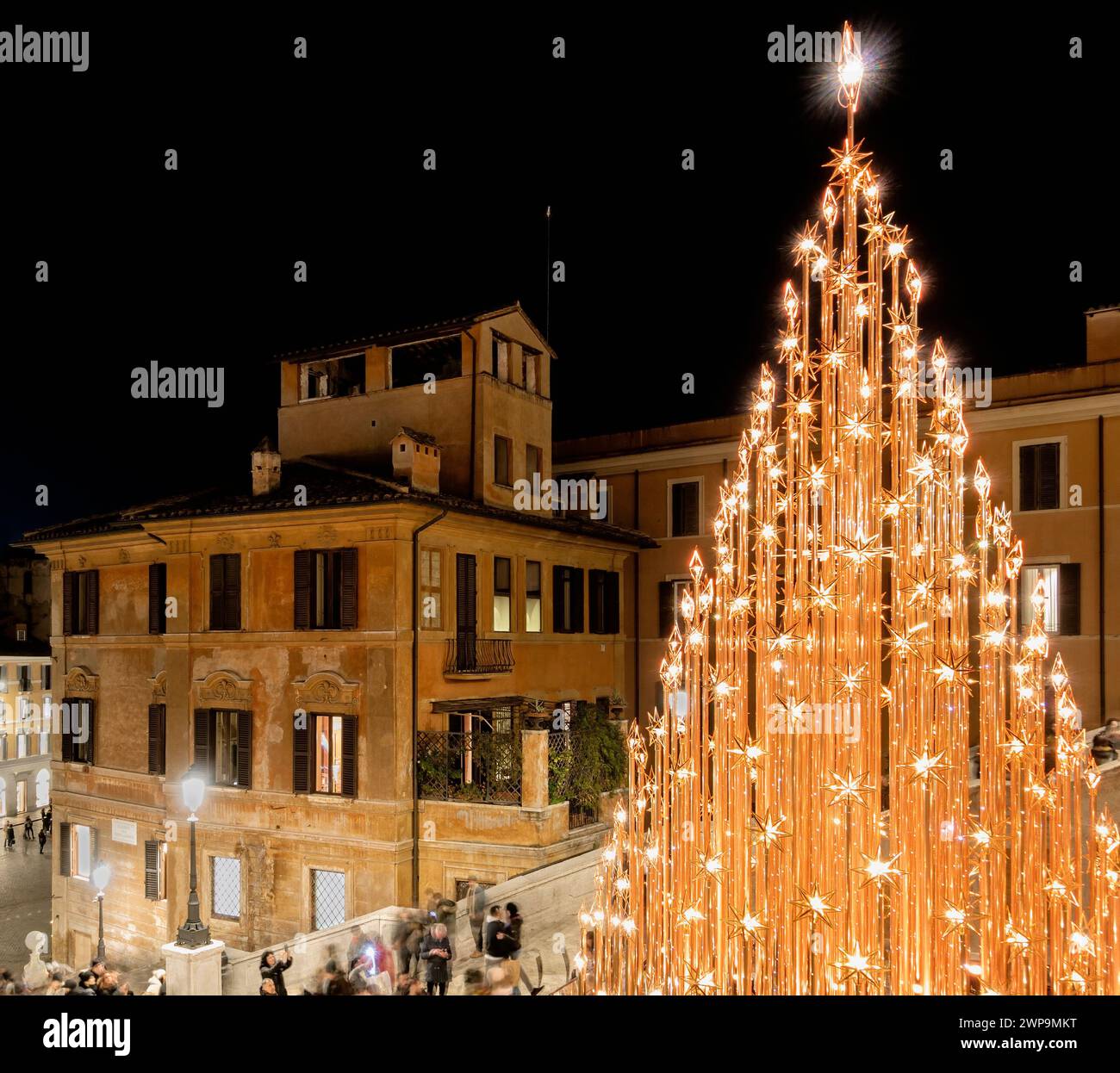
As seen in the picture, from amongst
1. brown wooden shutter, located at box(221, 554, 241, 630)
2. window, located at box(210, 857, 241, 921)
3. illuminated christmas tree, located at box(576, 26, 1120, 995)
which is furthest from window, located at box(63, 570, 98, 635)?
illuminated christmas tree, located at box(576, 26, 1120, 995)

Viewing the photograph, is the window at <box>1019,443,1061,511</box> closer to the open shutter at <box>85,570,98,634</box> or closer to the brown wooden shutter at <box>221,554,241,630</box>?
the brown wooden shutter at <box>221,554,241,630</box>

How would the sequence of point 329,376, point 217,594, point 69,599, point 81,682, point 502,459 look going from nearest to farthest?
1. point 217,594
2. point 502,459
3. point 81,682
4. point 329,376
5. point 69,599

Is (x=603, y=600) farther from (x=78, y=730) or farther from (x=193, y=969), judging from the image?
(x=193, y=969)

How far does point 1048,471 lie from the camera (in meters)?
22.6

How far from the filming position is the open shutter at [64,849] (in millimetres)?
24078

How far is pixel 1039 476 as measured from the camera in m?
22.7

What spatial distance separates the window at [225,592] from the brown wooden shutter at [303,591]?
1.71 metres

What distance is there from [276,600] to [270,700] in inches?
81.3

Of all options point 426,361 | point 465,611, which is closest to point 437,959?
point 465,611

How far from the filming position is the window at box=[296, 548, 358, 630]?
20.0 metres

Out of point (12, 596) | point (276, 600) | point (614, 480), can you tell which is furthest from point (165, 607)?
point (12, 596)

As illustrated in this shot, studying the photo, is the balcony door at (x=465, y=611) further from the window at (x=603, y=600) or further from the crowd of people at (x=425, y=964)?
the crowd of people at (x=425, y=964)

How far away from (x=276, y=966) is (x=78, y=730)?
14620 mm

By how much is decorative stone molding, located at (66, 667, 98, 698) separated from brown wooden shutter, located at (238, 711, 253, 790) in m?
5.63
